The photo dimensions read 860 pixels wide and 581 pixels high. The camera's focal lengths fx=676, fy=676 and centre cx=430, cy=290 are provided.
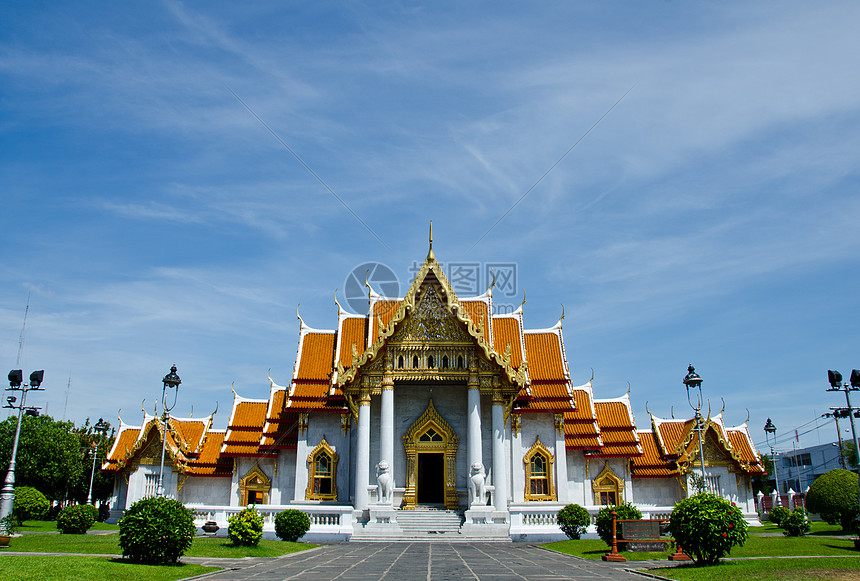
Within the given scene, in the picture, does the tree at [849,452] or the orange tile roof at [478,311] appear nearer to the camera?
the orange tile roof at [478,311]

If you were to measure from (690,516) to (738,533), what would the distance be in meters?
1.09

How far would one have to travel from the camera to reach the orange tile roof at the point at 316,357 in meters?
33.0

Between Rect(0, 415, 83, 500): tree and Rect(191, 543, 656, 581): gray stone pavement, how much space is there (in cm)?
2669

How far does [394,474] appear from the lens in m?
29.1

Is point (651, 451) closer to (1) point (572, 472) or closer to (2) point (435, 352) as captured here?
(1) point (572, 472)

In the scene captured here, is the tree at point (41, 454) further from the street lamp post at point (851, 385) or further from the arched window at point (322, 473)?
the street lamp post at point (851, 385)

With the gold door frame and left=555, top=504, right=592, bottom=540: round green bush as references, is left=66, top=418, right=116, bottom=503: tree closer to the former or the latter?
the gold door frame

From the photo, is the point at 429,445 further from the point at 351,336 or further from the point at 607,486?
the point at 607,486

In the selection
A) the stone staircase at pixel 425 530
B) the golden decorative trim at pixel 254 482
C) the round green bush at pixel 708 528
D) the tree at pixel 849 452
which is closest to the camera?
the round green bush at pixel 708 528

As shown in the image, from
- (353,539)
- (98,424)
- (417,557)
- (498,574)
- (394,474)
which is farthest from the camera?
(98,424)

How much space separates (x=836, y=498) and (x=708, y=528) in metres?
18.4

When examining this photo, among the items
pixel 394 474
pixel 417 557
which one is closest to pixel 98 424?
pixel 394 474

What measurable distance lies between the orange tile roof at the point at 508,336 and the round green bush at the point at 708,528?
57.0 feet

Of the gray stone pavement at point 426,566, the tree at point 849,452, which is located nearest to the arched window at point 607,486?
the gray stone pavement at point 426,566
